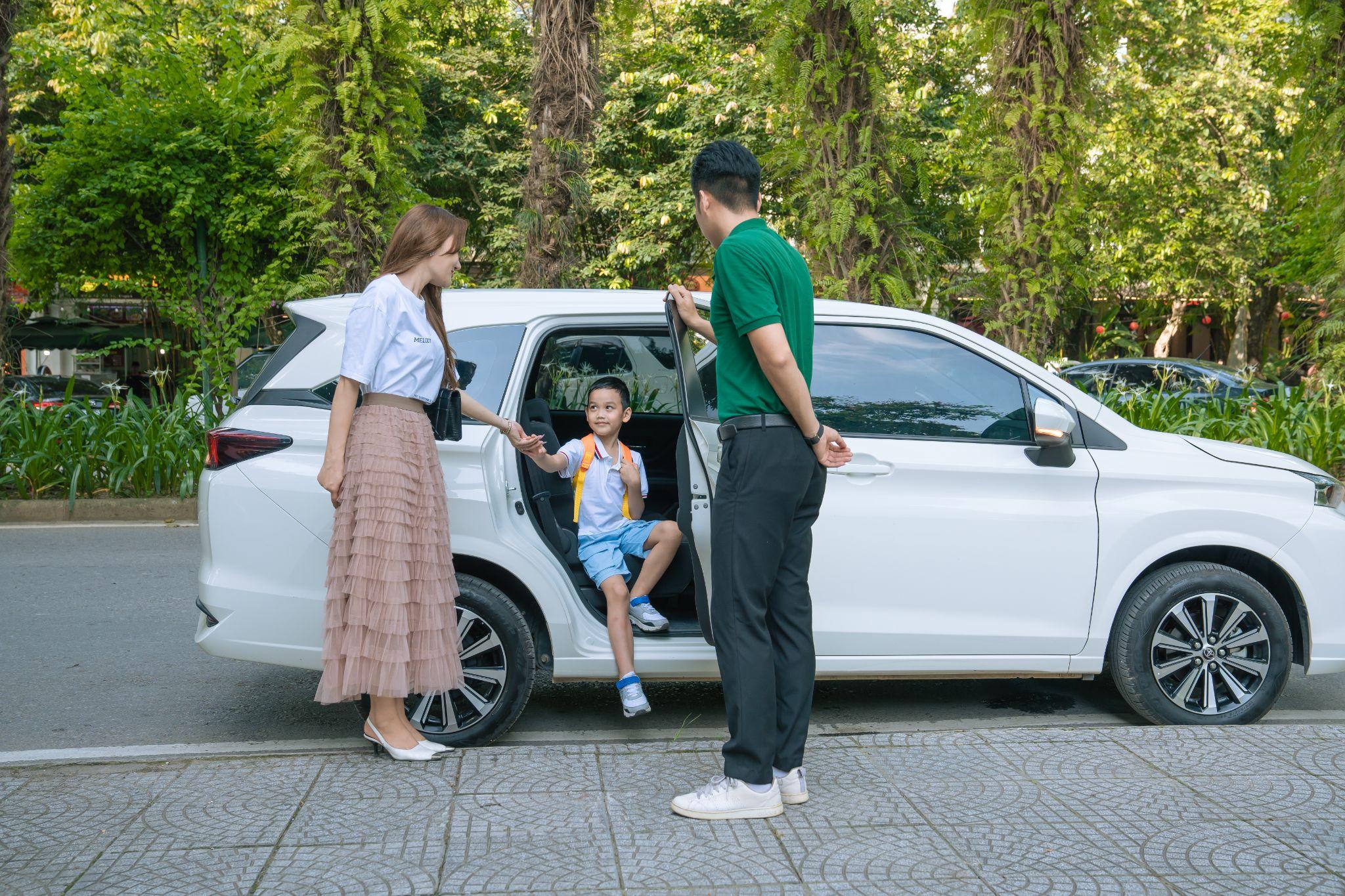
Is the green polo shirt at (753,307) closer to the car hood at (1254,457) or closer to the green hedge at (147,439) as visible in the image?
the car hood at (1254,457)

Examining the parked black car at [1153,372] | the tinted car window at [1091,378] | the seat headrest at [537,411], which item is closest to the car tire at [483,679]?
the seat headrest at [537,411]

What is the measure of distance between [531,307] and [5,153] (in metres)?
8.69

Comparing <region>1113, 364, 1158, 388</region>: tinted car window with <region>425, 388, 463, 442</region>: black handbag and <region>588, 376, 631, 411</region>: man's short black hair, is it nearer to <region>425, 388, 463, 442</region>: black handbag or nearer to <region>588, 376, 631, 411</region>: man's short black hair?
<region>588, 376, 631, 411</region>: man's short black hair

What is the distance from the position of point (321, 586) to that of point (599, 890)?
1777mm

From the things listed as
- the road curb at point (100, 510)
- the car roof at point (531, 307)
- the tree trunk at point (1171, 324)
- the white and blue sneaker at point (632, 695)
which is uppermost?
the tree trunk at point (1171, 324)

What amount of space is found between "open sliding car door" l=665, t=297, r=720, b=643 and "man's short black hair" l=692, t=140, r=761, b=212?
1.51 feet

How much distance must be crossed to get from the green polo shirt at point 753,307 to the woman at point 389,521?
1142 mm

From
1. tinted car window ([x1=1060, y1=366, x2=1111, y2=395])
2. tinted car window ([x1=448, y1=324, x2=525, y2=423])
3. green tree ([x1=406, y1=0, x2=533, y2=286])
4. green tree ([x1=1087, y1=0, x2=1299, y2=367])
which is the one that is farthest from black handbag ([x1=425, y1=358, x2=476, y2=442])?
green tree ([x1=1087, y1=0, x2=1299, y2=367])

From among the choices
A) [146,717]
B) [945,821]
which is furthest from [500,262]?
[945,821]

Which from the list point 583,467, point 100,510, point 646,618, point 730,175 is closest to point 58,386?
point 100,510

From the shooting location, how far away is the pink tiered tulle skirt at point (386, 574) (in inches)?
162

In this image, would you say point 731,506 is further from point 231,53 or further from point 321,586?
point 231,53

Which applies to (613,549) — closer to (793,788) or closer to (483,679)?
(483,679)

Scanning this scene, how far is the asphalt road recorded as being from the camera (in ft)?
16.1
